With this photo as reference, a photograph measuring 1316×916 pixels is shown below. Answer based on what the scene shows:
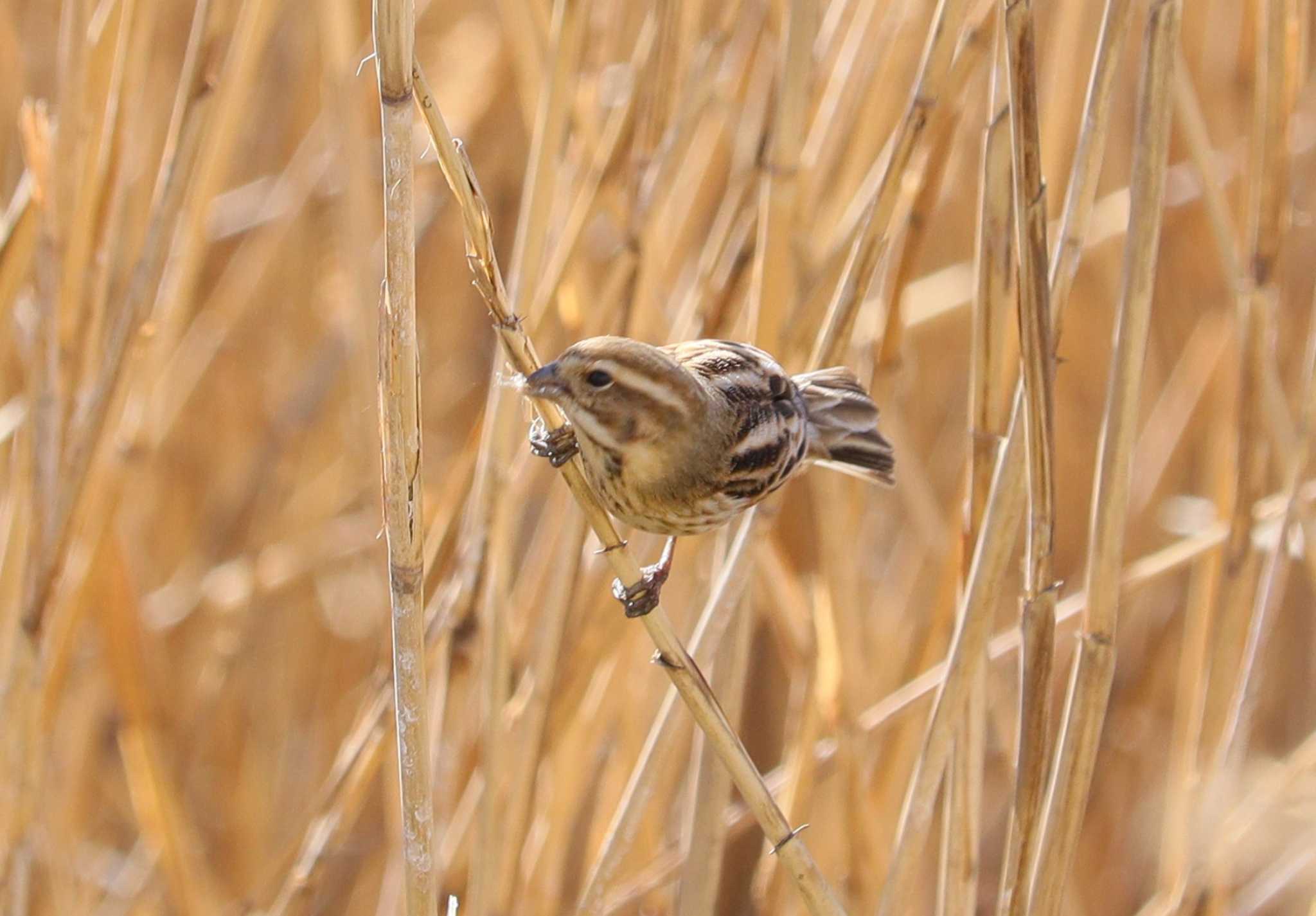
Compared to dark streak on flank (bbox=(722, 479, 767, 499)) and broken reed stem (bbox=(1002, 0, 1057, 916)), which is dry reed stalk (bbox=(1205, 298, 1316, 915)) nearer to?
broken reed stem (bbox=(1002, 0, 1057, 916))

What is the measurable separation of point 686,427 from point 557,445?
201mm

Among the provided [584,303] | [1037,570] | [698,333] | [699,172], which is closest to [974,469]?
[1037,570]

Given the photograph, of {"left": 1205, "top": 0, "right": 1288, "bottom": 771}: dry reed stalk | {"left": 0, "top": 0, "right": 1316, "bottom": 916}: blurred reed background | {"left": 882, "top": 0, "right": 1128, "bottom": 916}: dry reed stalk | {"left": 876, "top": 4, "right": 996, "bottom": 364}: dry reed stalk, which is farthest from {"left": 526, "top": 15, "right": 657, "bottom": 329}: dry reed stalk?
{"left": 1205, "top": 0, "right": 1288, "bottom": 771}: dry reed stalk

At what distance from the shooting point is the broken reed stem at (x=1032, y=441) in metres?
1.25

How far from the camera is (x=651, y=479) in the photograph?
1.58 m

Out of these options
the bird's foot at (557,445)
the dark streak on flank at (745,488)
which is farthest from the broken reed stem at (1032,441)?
the bird's foot at (557,445)

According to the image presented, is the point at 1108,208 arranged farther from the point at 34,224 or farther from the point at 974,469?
the point at 34,224

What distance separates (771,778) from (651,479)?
4.27 ft

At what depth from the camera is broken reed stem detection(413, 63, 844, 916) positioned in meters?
1.14

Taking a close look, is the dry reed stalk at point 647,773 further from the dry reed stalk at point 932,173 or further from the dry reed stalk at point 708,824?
the dry reed stalk at point 932,173

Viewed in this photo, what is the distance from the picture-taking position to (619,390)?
143 cm

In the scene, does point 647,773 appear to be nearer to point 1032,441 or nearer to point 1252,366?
point 1032,441

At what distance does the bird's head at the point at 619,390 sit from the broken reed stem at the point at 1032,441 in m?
0.39

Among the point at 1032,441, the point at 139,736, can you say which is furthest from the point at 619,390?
the point at 139,736
